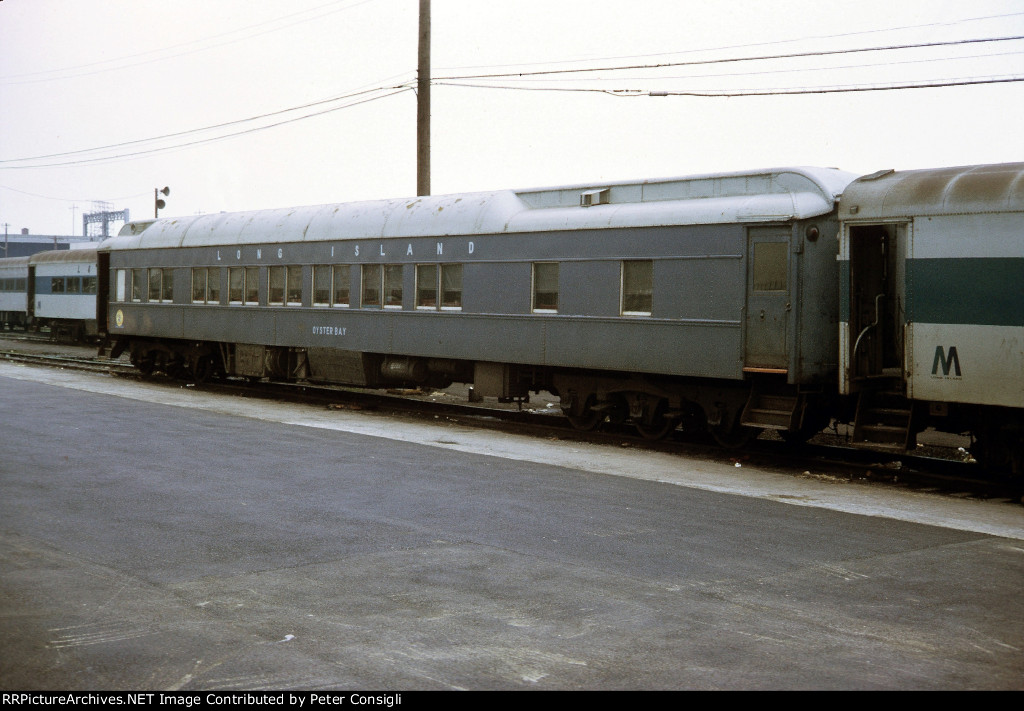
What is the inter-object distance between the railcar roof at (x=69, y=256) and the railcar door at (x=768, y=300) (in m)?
36.2

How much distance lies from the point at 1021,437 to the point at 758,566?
17.5 feet

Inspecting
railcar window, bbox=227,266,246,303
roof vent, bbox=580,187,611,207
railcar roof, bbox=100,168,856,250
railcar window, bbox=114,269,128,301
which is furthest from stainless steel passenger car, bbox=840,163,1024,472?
railcar window, bbox=114,269,128,301

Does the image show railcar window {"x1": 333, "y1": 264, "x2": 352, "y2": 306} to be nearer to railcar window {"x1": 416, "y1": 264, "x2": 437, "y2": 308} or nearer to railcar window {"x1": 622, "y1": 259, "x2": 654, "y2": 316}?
railcar window {"x1": 416, "y1": 264, "x2": 437, "y2": 308}

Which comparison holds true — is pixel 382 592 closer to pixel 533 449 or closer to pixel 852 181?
pixel 533 449

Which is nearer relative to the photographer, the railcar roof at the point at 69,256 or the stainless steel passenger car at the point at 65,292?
the stainless steel passenger car at the point at 65,292

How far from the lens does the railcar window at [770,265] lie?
13.1 metres

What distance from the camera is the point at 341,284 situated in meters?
19.8

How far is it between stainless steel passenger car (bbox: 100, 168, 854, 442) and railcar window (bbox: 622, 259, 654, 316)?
2 cm

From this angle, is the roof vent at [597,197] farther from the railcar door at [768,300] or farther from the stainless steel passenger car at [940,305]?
the stainless steel passenger car at [940,305]

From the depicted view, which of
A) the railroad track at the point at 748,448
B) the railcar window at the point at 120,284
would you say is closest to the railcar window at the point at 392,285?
the railroad track at the point at 748,448

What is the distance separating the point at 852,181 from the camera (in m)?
13.2

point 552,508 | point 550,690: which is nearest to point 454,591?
point 550,690

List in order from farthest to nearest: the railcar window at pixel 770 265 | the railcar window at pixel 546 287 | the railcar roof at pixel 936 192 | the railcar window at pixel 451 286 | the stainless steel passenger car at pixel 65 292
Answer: the stainless steel passenger car at pixel 65 292, the railcar window at pixel 451 286, the railcar window at pixel 546 287, the railcar window at pixel 770 265, the railcar roof at pixel 936 192

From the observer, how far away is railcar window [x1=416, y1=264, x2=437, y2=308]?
17.8m
